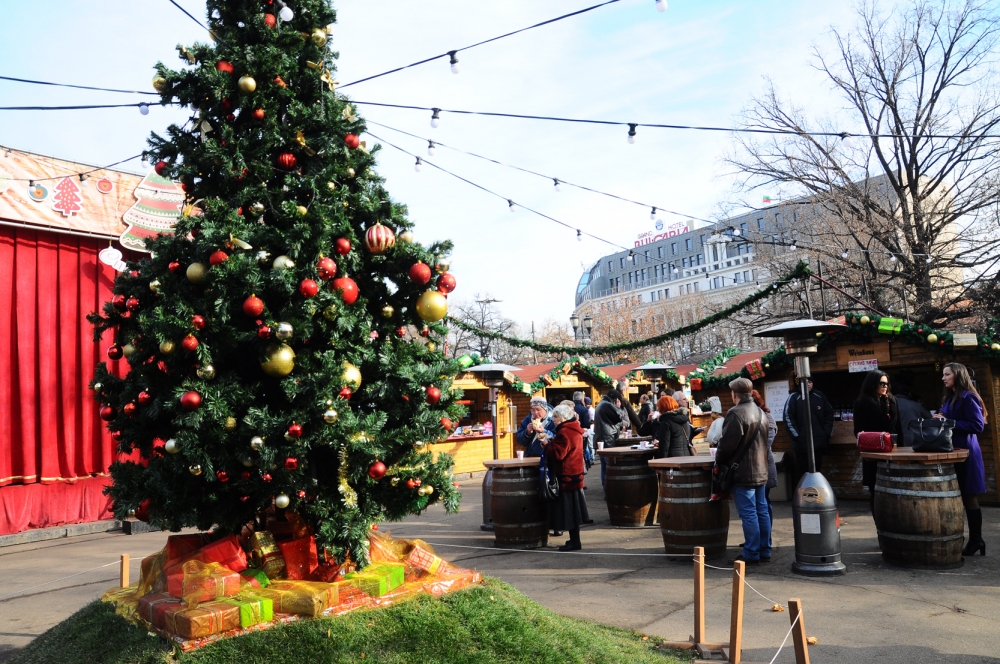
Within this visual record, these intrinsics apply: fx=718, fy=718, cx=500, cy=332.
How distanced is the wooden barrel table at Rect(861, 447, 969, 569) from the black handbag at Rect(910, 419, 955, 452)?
0.12m

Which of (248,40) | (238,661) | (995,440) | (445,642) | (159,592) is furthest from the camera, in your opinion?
(995,440)

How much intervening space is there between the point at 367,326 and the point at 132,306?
1.46m

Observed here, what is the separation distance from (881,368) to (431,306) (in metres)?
9.68

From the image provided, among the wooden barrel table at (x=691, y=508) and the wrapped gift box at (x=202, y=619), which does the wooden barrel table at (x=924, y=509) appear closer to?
the wooden barrel table at (x=691, y=508)

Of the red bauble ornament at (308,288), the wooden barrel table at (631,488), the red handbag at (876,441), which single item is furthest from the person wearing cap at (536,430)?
the red bauble ornament at (308,288)

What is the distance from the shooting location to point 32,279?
10883 mm

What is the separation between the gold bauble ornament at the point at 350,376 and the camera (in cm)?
405

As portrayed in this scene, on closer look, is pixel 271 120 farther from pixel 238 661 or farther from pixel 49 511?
pixel 49 511

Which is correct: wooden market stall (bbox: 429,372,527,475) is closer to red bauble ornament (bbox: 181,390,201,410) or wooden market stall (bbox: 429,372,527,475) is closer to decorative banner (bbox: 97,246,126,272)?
decorative banner (bbox: 97,246,126,272)

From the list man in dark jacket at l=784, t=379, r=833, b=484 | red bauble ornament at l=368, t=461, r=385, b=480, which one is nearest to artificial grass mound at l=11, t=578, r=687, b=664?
red bauble ornament at l=368, t=461, r=385, b=480

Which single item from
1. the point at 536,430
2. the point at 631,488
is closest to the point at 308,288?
the point at 536,430

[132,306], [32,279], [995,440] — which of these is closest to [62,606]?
[132,306]

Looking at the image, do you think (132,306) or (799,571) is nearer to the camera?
(132,306)

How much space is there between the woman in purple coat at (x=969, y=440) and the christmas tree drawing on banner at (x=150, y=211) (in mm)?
11156
